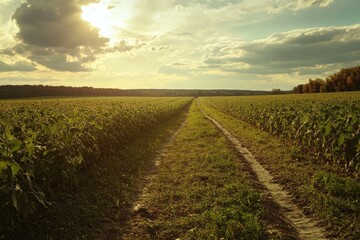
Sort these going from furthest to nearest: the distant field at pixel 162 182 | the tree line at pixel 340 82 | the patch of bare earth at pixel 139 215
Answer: the tree line at pixel 340 82, the patch of bare earth at pixel 139 215, the distant field at pixel 162 182

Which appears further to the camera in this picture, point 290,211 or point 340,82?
point 340,82

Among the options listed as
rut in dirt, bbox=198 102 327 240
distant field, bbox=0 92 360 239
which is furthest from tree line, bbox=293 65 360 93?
rut in dirt, bbox=198 102 327 240

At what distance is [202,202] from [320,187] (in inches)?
149

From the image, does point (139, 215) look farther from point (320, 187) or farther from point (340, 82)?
point (340, 82)

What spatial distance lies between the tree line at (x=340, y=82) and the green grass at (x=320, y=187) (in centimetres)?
7454

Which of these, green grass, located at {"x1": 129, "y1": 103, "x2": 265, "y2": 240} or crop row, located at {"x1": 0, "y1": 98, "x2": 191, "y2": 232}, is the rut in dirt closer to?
green grass, located at {"x1": 129, "y1": 103, "x2": 265, "y2": 240}

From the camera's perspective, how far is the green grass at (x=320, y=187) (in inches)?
274

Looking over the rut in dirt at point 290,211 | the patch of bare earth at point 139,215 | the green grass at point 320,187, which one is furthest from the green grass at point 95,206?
the green grass at point 320,187

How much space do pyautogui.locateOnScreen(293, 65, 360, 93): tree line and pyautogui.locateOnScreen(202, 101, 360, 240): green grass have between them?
74543mm

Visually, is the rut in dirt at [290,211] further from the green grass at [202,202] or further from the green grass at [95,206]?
the green grass at [95,206]

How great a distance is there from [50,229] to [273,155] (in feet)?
34.3

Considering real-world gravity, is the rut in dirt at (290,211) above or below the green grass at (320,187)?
below

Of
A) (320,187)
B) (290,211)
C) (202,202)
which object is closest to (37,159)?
(202,202)

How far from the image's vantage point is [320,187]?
372 inches
